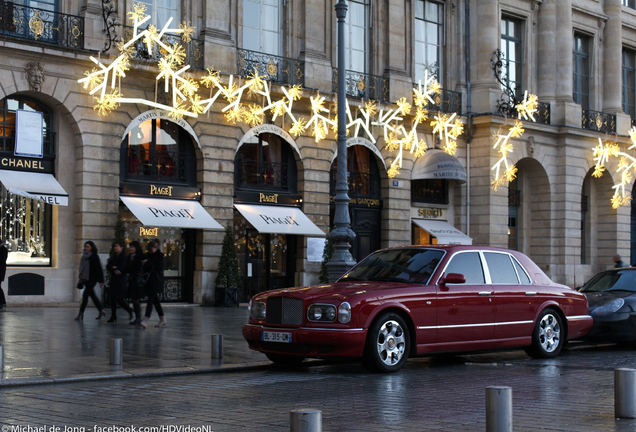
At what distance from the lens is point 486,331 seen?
1168cm

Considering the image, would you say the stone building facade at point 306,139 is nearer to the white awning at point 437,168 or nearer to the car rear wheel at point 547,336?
the white awning at point 437,168

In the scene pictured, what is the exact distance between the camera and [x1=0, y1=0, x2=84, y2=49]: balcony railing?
67.5 feet

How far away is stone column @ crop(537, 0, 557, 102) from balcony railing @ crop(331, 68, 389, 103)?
8534 millimetres

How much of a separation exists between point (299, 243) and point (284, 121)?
393 cm

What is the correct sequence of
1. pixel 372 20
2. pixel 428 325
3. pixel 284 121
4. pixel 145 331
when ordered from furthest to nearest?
pixel 372 20, pixel 284 121, pixel 145 331, pixel 428 325

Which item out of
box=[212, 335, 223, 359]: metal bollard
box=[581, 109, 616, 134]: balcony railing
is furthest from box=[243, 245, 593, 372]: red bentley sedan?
box=[581, 109, 616, 134]: balcony railing

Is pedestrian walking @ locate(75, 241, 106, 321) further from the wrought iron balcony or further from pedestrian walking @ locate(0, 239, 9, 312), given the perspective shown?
the wrought iron balcony

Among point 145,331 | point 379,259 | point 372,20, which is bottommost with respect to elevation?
point 145,331

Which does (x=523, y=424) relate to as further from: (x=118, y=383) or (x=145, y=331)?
(x=145, y=331)

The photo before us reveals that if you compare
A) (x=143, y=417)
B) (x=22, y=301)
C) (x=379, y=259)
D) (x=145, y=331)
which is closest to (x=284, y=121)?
(x=22, y=301)

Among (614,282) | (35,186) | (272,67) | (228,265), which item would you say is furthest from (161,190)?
(614,282)

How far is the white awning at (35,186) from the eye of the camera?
19750 mm

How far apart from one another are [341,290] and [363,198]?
59.1ft

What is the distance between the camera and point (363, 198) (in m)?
28.5
